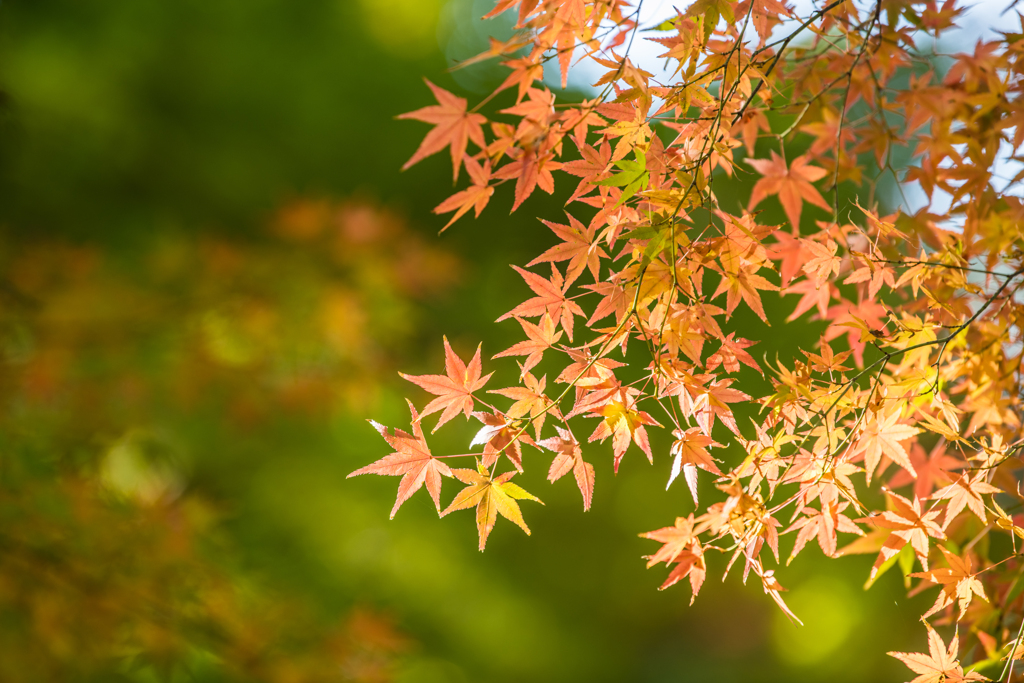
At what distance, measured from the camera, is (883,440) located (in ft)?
2.10

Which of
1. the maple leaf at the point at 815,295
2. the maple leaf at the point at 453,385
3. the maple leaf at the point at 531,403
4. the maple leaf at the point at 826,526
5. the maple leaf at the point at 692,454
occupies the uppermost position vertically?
the maple leaf at the point at 815,295

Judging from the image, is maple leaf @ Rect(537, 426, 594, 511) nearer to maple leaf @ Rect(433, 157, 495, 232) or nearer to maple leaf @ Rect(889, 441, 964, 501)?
maple leaf @ Rect(433, 157, 495, 232)

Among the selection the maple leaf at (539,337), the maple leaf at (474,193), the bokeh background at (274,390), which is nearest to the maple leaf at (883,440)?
the maple leaf at (539,337)

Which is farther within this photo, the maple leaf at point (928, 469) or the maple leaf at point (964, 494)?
the maple leaf at point (928, 469)

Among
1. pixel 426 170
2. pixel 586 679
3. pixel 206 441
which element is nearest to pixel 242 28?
pixel 426 170

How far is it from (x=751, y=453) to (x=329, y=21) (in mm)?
3177

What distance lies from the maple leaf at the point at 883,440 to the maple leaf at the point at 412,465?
1.36 ft

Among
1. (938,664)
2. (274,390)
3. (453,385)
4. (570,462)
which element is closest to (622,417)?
(570,462)

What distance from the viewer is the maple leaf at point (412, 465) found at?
588 millimetres

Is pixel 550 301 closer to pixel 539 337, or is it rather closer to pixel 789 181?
pixel 539 337

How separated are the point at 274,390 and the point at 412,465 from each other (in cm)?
211

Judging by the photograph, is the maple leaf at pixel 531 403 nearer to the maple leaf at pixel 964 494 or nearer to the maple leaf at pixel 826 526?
the maple leaf at pixel 826 526

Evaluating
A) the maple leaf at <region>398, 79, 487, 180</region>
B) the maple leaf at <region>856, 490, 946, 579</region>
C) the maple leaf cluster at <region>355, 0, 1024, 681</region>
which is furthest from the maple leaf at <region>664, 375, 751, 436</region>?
the maple leaf at <region>398, 79, 487, 180</region>

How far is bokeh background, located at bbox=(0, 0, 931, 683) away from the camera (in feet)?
6.16
